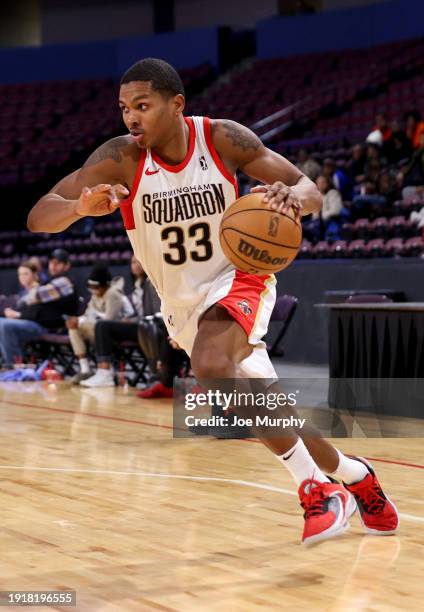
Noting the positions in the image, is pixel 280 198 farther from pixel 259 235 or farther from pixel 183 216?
pixel 183 216

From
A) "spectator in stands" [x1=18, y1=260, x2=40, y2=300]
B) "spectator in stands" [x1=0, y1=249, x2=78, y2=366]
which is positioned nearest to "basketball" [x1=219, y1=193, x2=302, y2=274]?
"spectator in stands" [x1=0, y1=249, x2=78, y2=366]

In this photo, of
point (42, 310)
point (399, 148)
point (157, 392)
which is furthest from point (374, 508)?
point (399, 148)

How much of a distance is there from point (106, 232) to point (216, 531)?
1215cm

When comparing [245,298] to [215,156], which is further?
[215,156]

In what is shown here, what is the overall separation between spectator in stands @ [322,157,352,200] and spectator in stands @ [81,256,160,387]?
352 centimetres

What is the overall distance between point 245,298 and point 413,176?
8.69 meters

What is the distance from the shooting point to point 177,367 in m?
8.34

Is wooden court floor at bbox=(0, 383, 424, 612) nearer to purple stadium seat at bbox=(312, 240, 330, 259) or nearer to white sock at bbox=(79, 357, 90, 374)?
white sock at bbox=(79, 357, 90, 374)

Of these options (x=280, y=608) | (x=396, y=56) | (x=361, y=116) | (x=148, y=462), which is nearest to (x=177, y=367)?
(x=148, y=462)

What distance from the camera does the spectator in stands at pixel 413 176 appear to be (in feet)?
38.3

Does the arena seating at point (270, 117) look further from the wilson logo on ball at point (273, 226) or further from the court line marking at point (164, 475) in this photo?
the wilson logo on ball at point (273, 226)

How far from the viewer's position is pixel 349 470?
12.1 feet

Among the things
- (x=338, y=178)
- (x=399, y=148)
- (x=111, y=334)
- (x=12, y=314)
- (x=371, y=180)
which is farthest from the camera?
(x=399, y=148)

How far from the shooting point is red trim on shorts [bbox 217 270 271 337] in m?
3.55
